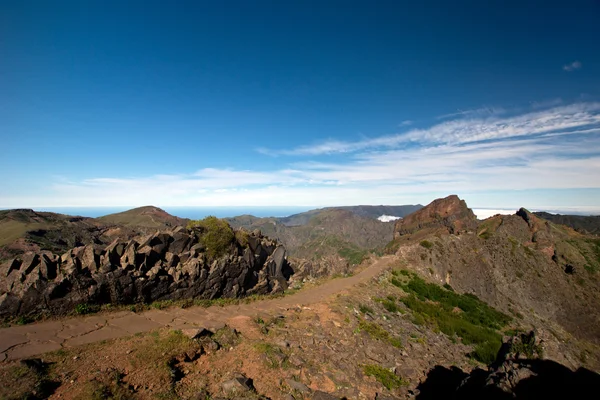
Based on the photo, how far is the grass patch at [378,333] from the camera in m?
20.2

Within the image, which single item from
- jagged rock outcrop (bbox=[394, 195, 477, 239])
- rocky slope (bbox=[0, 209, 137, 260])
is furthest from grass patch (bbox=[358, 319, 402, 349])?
jagged rock outcrop (bbox=[394, 195, 477, 239])

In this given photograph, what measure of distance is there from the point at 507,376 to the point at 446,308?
83.9 feet

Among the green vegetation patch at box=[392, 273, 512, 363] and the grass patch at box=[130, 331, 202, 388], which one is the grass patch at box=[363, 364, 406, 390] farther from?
the green vegetation patch at box=[392, 273, 512, 363]

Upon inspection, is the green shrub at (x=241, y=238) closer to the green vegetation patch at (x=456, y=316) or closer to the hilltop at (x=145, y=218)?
the green vegetation patch at (x=456, y=316)

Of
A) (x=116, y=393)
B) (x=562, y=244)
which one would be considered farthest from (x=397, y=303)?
(x=562, y=244)

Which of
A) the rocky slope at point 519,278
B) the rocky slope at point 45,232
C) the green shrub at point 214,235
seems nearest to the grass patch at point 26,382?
the green shrub at point 214,235

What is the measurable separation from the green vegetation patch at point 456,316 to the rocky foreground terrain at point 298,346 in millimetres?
189

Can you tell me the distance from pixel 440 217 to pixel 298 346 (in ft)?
555

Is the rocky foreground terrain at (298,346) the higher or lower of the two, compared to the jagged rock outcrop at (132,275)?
lower

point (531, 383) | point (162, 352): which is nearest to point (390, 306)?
point (531, 383)

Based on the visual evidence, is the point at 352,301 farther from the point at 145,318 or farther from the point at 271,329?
the point at 145,318

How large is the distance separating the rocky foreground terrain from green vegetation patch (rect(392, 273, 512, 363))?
19 cm

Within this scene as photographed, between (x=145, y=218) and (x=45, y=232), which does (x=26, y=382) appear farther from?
(x=145, y=218)

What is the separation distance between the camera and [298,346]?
16641 mm
